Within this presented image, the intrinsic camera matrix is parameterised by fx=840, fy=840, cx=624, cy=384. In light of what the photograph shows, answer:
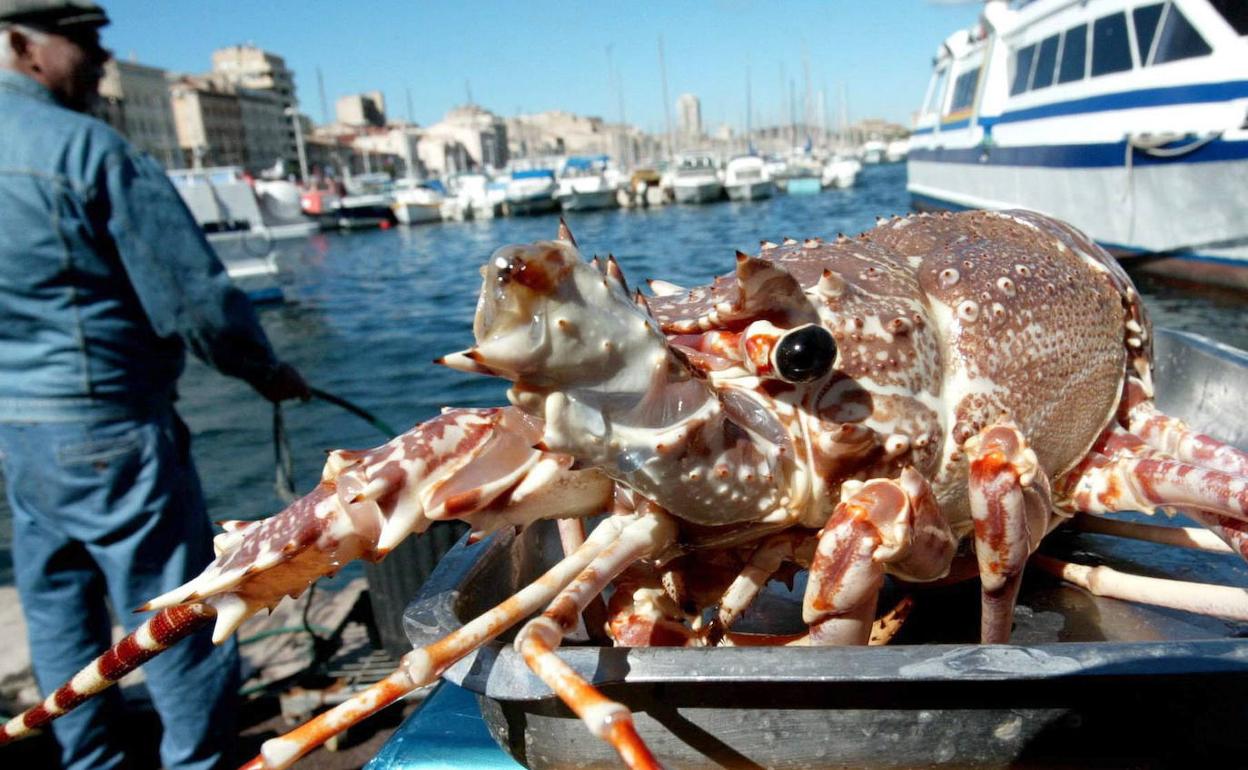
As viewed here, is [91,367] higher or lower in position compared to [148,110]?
lower

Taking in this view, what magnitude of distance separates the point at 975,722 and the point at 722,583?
59cm

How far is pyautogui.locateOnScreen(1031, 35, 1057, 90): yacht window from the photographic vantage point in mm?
14148

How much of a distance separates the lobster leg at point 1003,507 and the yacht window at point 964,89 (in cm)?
1898

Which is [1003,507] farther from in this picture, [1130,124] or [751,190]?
[751,190]

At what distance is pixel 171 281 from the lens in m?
3.06

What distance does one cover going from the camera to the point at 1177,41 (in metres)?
10.9

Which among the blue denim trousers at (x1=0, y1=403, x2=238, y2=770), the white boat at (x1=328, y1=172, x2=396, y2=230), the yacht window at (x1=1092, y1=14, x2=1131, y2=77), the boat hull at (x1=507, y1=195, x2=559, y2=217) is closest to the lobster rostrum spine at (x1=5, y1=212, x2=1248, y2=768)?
the blue denim trousers at (x1=0, y1=403, x2=238, y2=770)

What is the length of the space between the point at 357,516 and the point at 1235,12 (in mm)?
12549

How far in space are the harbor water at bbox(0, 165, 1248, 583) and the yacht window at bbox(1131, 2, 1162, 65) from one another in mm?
3137

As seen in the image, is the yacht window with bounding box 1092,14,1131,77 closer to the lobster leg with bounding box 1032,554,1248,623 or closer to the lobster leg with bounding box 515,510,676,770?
the lobster leg with bounding box 1032,554,1248,623

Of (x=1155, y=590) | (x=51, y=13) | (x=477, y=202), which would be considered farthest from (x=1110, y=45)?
(x=477, y=202)

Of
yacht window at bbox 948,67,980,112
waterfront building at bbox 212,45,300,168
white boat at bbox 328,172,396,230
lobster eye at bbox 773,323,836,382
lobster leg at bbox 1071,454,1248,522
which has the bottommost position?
lobster leg at bbox 1071,454,1248,522

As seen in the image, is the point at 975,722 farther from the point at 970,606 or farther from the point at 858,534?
the point at 970,606

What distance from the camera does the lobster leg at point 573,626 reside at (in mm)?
1132
